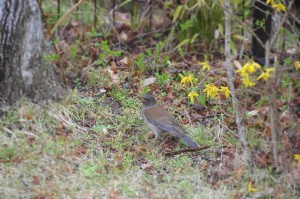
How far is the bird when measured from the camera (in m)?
5.65

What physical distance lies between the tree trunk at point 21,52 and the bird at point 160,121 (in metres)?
0.99

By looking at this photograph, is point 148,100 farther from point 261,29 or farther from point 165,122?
point 261,29

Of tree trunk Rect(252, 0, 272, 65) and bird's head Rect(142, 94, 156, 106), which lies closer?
bird's head Rect(142, 94, 156, 106)

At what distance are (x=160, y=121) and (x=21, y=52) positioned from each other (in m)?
1.44

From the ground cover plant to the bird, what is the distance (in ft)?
0.41

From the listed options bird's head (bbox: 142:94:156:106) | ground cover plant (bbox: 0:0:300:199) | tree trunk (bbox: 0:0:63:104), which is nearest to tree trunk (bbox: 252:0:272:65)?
ground cover plant (bbox: 0:0:300:199)

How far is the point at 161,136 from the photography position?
19.4ft

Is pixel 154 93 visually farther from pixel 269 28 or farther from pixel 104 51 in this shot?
pixel 269 28

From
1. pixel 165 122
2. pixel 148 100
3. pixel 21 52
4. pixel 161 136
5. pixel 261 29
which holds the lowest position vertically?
pixel 161 136

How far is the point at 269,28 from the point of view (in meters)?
7.46

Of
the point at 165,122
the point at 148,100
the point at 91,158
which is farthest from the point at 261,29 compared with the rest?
the point at 91,158

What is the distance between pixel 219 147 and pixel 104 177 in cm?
127

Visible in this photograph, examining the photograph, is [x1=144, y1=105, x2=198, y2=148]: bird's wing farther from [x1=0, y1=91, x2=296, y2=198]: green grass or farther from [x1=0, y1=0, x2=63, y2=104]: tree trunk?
[x1=0, y1=0, x2=63, y2=104]: tree trunk

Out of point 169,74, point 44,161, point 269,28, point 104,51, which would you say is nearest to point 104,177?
point 44,161
